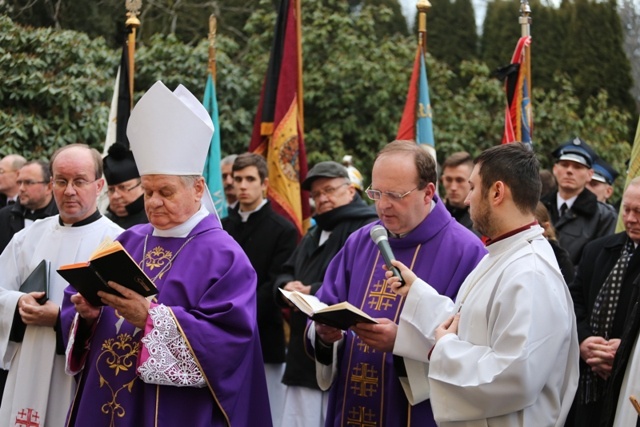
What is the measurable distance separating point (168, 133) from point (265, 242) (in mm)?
2660

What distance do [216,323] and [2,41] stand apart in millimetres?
4487

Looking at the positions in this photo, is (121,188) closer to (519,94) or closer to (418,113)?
(418,113)

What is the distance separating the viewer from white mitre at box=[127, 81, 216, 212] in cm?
468

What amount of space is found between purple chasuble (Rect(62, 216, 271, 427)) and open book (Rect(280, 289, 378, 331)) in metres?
0.27

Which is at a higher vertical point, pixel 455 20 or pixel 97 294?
pixel 455 20

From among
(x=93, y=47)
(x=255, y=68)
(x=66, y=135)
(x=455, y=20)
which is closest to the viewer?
(x=66, y=135)

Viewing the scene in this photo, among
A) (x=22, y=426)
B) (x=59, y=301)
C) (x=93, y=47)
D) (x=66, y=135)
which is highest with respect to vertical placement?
(x=93, y=47)

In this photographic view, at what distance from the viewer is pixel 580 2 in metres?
19.1

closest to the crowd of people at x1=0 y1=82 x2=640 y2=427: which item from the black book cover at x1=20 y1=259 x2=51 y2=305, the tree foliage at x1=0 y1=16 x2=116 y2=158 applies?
the black book cover at x1=20 y1=259 x2=51 y2=305

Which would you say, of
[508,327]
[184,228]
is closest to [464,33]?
[184,228]

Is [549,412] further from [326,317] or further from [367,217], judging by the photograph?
[367,217]

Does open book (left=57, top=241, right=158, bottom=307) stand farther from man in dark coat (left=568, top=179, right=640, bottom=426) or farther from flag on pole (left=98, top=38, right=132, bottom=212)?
flag on pole (left=98, top=38, right=132, bottom=212)

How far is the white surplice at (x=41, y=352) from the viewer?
5211 mm

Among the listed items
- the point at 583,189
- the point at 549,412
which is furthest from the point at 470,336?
the point at 583,189
